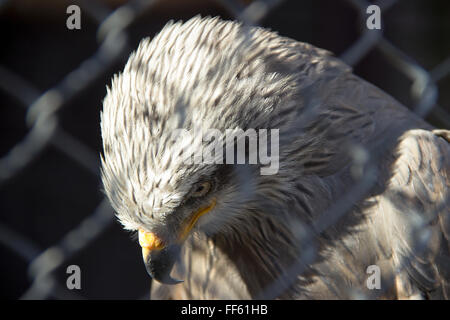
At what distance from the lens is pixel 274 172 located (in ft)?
5.45

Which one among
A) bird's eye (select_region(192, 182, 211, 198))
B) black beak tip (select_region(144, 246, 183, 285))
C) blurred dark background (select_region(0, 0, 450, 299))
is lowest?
black beak tip (select_region(144, 246, 183, 285))

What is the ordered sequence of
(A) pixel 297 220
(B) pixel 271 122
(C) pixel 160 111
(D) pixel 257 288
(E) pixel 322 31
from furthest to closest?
(E) pixel 322 31
(D) pixel 257 288
(A) pixel 297 220
(B) pixel 271 122
(C) pixel 160 111

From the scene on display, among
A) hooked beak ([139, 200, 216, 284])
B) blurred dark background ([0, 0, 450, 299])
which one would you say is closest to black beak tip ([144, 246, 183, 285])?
hooked beak ([139, 200, 216, 284])

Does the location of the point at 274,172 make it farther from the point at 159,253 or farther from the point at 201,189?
the point at 159,253

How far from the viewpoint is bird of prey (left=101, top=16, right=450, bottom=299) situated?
1.48 metres

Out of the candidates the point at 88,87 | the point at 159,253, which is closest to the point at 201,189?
the point at 159,253

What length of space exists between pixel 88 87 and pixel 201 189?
7.38ft

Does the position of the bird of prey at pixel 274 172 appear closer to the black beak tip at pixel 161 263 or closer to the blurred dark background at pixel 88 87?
the black beak tip at pixel 161 263

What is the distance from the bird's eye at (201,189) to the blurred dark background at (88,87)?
1958mm

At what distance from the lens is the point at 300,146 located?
65.6 inches

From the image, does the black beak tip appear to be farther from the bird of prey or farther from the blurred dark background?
the blurred dark background
